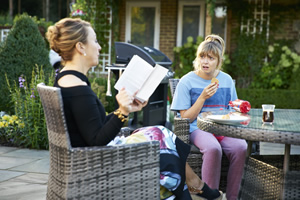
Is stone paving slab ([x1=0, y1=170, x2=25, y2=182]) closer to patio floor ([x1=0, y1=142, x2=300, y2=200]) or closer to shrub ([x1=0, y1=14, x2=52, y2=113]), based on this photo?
patio floor ([x1=0, y1=142, x2=300, y2=200])

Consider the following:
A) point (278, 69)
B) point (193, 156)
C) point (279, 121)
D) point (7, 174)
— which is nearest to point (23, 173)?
point (7, 174)

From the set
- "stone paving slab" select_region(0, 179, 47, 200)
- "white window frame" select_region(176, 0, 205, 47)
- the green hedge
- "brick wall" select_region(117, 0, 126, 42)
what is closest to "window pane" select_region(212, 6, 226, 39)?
"white window frame" select_region(176, 0, 205, 47)

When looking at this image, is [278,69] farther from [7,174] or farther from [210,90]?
[7,174]

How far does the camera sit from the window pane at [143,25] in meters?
11.2

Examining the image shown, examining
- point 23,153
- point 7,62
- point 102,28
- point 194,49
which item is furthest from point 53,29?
point 102,28

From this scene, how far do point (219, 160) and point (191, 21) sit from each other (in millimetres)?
8219

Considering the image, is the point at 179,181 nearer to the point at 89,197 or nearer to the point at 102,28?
the point at 89,197

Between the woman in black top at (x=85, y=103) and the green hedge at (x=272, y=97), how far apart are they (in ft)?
21.6

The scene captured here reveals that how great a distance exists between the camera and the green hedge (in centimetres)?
859

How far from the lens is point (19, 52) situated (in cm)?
586

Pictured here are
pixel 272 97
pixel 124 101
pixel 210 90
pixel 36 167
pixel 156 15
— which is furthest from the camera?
pixel 156 15

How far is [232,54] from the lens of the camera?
398 inches

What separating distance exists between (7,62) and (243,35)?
5.89 metres

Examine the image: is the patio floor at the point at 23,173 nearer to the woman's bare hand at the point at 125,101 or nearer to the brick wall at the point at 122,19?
the woman's bare hand at the point at 125,101
